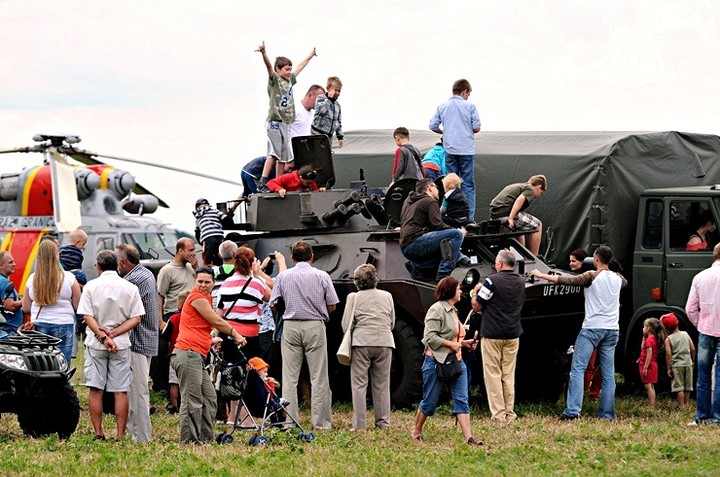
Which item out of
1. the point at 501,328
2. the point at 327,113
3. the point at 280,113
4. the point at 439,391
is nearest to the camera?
the point at 439,391

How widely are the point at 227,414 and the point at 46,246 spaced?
7.76ft

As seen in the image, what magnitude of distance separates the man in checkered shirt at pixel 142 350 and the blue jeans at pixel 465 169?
17.8ft

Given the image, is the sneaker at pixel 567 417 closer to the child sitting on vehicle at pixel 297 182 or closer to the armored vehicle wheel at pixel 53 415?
the child sitting on vehicle at pixel 297 182

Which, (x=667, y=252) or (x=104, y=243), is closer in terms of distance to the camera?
(x=667, y=252)

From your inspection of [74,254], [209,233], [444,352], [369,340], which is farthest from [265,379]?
[209,233]

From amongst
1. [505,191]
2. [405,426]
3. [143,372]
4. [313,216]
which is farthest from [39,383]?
[505,191]

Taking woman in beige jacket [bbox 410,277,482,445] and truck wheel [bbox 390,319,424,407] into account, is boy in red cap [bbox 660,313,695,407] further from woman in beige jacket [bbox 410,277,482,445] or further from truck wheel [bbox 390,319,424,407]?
woman in beige jacket [bbox 410,277,482,445]

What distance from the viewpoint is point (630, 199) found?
53.3ft

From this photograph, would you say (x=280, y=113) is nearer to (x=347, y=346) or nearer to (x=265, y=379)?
(x=347, y=346)

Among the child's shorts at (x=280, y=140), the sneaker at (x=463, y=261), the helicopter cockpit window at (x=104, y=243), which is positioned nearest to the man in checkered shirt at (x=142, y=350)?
the sneaker at (x=463, y=261)

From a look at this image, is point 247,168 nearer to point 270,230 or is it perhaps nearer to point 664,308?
point 270,230

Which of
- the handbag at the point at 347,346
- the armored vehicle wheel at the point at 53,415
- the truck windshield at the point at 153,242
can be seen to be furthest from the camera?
the truck windshield at the point at 153,242

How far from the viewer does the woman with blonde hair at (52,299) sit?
13.1 metres

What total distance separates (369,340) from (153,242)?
44.7 ft
